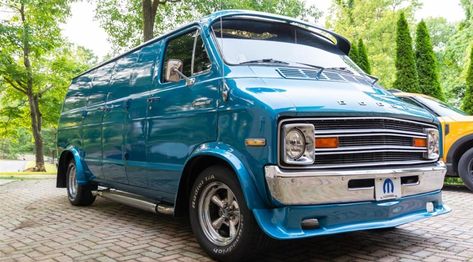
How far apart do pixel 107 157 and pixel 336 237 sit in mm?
3334

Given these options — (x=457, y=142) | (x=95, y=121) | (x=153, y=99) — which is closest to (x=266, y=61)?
(x=153, y=99)

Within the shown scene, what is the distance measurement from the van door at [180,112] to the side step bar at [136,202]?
20 cm

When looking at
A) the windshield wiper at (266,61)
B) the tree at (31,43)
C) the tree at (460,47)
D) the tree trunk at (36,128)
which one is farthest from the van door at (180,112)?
the tree at (460,47)

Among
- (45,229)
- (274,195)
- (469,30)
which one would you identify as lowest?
(45,229)

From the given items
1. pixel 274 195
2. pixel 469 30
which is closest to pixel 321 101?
pixel 274 195

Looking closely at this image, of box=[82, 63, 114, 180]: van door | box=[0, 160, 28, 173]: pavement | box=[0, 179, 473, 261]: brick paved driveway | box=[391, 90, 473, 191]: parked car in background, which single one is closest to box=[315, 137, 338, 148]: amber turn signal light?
box=[0, 179, 473, 261]: brick paved driveway

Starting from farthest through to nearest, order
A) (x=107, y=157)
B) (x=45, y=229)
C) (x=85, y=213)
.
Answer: (x=85, y=213) < (x=107, y=157) < (x=45, y=229)

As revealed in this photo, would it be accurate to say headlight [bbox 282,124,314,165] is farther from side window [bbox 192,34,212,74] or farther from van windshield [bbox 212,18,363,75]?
side window [bbox 192,34,212,74]

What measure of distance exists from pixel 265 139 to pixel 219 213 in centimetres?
104

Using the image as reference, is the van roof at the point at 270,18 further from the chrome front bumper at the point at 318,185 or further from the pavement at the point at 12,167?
the pavement at the point at 12,167

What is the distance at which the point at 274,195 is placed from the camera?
319 centimetres

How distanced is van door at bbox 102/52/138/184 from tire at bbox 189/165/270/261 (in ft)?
6.11

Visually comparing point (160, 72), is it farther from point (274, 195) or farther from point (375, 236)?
point (375, 236)

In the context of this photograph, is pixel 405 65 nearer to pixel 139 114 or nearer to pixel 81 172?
pixel 81 172
